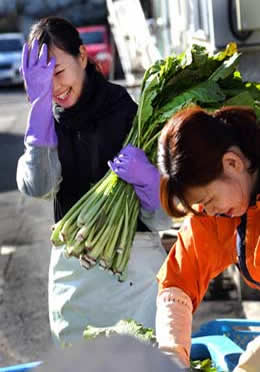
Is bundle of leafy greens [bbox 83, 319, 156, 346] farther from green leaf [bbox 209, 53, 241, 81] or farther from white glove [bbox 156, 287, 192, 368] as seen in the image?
green leaf [bbox 209, 53, 241, 81]

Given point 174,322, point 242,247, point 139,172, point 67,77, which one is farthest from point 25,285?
point 242,247

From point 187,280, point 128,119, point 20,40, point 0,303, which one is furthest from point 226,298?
point 20,40

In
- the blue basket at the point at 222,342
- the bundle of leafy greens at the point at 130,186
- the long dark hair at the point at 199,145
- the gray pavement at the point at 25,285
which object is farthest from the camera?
the gray pavement at the point at 25,285

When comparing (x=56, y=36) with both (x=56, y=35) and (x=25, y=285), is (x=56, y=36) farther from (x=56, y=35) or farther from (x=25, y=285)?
(x=25, y=285)

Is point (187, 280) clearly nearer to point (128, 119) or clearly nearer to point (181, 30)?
point (128, 119)

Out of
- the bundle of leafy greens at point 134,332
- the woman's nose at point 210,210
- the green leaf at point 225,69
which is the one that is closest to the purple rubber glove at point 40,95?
the green leaf at point 225,69

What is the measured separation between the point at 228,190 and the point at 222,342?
0.89m

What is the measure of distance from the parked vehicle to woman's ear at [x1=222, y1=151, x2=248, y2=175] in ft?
80.8

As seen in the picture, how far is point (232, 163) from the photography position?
6.96ft

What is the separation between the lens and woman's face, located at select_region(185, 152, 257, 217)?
2.12 meters

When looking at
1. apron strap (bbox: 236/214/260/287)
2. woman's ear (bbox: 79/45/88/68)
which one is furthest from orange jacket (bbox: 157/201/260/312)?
woman's ear (bbox: 79/45/88/68)

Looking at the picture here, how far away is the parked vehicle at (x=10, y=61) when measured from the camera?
86.6 ft

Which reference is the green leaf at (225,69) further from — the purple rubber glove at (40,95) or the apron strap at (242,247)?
the apron strap at (242,247)

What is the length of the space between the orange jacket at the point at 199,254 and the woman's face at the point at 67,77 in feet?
2.75
